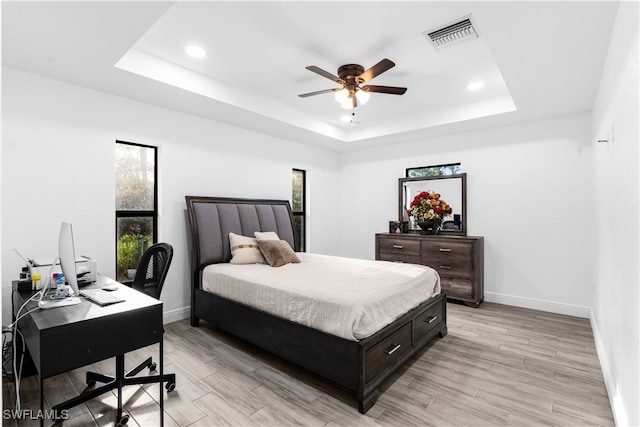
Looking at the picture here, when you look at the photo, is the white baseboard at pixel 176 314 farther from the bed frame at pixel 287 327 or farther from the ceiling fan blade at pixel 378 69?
the ceiling fan blade at pixel 378 69

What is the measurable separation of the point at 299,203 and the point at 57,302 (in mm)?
3947

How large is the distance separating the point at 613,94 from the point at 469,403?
88.8 inches

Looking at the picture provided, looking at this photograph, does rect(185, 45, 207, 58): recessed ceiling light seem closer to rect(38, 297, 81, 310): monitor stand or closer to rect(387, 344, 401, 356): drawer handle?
rect(38, 297, 81, 310): monitor stand

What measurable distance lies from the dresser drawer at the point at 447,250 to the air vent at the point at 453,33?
2.50 metres

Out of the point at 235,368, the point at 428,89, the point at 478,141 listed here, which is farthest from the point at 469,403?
the point at 478,141

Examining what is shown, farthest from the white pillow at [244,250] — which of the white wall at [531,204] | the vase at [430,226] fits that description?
the white wall at [531,204]

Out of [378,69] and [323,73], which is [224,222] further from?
[378,69]

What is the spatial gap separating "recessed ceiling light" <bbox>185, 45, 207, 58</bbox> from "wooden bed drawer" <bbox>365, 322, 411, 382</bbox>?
2.79 meters

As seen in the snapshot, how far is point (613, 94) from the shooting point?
227 cm

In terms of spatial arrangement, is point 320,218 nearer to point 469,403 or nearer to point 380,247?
point 380,247

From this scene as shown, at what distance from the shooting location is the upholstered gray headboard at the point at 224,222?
12.6ft

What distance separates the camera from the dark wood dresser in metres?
4.37

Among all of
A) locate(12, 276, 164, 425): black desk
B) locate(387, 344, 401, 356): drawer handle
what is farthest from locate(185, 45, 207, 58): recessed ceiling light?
locate(387, 344, 401, 356): drawer handle

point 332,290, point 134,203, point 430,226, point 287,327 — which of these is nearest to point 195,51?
point 134,203
